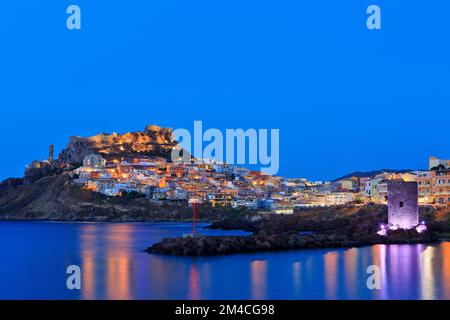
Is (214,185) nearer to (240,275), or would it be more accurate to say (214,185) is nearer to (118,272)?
(118,272)

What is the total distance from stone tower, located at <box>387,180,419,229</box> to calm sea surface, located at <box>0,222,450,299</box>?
6.19ft

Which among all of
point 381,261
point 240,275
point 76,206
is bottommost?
point 240,275

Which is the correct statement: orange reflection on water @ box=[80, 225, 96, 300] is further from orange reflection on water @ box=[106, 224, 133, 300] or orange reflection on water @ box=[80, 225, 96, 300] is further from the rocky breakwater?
the rocky breakwater

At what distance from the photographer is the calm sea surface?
699 inches

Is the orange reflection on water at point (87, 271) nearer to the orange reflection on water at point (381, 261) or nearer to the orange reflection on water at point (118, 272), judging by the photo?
the orange reflection on water at point (118, 272)

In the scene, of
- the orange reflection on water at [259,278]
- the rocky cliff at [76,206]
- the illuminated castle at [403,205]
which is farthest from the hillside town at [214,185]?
the orange reflection on water at [259,278]

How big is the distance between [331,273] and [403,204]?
10611 millimetres

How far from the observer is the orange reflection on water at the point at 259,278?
690 inches

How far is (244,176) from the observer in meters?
112

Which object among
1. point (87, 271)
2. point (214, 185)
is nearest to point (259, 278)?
point (87, 271)

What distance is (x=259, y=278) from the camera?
2030cm
